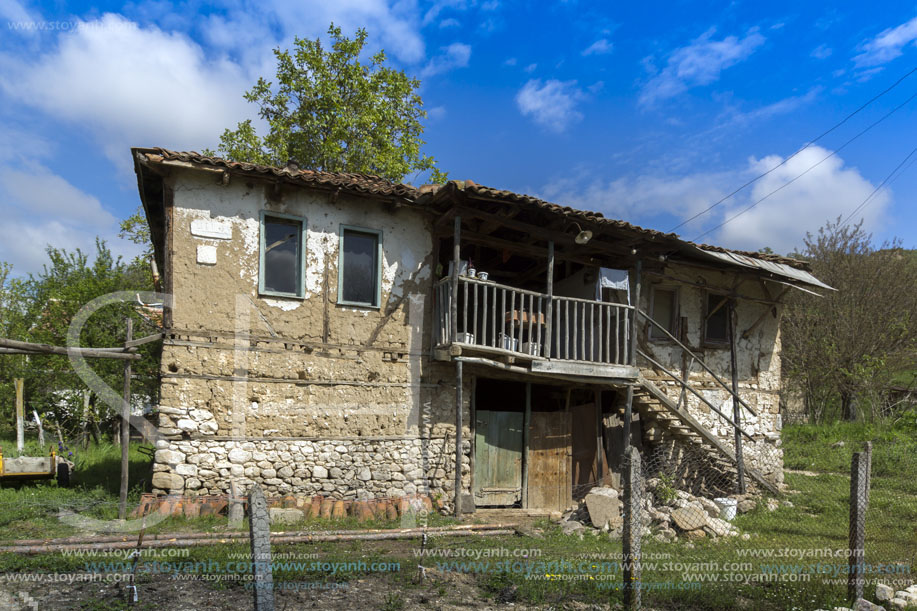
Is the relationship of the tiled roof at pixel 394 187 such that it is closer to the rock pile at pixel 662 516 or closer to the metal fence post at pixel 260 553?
the rock pile at pixel 662 516

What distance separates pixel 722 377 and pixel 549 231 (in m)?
5.71

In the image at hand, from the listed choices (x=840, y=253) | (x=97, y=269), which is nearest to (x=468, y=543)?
(x=97, y=269)

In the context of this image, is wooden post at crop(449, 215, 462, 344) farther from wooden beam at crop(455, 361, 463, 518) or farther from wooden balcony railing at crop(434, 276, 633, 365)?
wooden beam at crop(455, 361, 463, 518)

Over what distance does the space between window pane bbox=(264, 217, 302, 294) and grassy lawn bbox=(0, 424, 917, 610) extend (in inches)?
147

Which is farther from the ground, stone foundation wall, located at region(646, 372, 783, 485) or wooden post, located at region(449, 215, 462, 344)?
wooden post, located at region(449, 215, 462, 344)

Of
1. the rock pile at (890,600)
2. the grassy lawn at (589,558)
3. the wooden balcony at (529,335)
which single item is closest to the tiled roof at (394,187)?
the wooden balcony at (529,335)

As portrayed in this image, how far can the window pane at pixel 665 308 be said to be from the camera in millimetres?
12898

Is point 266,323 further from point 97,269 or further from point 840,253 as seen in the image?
point 840,253

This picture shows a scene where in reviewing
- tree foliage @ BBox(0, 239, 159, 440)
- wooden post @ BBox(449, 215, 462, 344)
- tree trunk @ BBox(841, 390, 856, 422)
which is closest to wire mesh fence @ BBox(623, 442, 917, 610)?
wooden post @ BBox(449, 215, 462, 344)

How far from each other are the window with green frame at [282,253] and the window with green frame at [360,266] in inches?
26.6

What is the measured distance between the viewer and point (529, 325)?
1041cm

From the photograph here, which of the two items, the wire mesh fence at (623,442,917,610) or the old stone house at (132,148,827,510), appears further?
the old stone house at (132,148,827,510)

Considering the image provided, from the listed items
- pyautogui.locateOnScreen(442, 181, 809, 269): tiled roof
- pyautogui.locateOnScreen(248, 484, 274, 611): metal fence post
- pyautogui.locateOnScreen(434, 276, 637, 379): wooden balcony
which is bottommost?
pyautogui.locateOnScreen(248, 484, 274, 611): metal fence post

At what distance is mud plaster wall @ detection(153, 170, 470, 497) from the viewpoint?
9.21 metres
